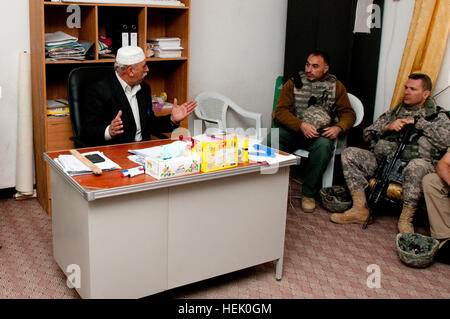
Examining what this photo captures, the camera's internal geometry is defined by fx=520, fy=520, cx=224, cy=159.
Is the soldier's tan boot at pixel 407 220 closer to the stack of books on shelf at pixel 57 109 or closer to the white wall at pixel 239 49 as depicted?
the white wall at pixel 239 49

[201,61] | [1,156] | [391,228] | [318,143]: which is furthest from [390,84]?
[1,156]

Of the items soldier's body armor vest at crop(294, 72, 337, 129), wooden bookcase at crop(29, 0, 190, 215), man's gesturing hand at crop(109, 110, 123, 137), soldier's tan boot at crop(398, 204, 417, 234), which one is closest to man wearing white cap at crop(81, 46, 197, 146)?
man's gesturing hand at crop(109, 110, 123, 137)

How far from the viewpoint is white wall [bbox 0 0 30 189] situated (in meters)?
3.67

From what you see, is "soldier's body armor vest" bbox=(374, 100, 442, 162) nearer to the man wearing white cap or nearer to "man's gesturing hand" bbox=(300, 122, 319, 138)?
"man's gesturing hand" bbox=(300, 122, 319, 138)

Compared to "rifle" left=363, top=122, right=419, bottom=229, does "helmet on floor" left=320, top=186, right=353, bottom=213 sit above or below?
below

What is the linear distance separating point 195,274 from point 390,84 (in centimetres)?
267

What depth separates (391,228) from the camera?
12.3ft

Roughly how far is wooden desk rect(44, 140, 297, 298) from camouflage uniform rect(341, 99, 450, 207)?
1188mm

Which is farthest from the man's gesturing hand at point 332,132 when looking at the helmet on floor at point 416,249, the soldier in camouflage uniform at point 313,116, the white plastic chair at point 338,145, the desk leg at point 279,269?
the desk leg at point 279,269

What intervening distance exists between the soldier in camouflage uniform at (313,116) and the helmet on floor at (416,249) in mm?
854

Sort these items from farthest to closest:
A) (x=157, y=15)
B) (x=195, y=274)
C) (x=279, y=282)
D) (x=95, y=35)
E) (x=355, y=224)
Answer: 1. (x=157, y=15)
2. (x=355, y=224)
3. (x=95, y=35)
4. (x=279, y=282)
5. (x=195, y=274)

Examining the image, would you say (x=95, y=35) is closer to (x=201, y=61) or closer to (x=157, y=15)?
(x=157, y=15)

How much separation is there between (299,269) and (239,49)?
7.76 feet
